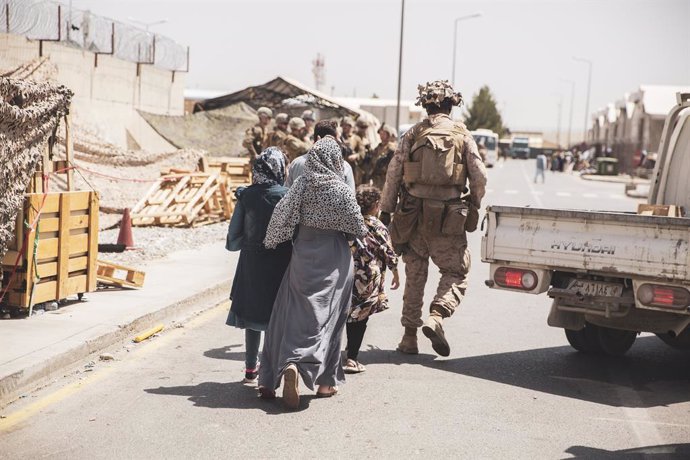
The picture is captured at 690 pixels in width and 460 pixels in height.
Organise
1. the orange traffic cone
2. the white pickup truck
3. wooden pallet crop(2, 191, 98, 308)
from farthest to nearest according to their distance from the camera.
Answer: the orange traffic cone → wooden pallet crop(2, 191, 98, 308) → the white pickup truck

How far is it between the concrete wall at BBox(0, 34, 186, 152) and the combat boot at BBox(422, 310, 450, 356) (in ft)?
52.2

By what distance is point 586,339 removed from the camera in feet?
27.0

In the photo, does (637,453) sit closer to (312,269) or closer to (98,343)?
(312,269)

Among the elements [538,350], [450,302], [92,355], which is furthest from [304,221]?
[538,350]

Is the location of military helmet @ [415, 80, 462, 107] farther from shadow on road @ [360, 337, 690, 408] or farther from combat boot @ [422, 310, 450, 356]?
shadow on road @ [360, 337, 690, 408]

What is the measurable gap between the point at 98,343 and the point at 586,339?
3889 mm

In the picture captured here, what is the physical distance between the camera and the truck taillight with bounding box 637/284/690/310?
6.75m

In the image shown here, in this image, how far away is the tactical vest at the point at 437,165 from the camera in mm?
7973

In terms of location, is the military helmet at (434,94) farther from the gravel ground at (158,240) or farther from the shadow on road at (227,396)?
the gravel ground at (158,240)

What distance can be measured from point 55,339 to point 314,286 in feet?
8.05

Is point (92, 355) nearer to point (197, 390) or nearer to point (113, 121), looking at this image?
point (197, 390)

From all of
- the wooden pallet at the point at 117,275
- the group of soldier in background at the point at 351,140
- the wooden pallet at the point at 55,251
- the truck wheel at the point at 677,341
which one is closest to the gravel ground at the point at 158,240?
the group of soldier in background at the point at 351,140

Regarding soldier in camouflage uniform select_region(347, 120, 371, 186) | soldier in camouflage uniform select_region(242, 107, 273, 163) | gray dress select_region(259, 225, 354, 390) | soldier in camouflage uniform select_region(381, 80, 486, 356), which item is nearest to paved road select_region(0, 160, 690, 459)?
gray dress select_region(259, 225, 354, 390)

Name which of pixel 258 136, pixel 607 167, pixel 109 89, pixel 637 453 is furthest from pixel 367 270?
pixel 607 167
